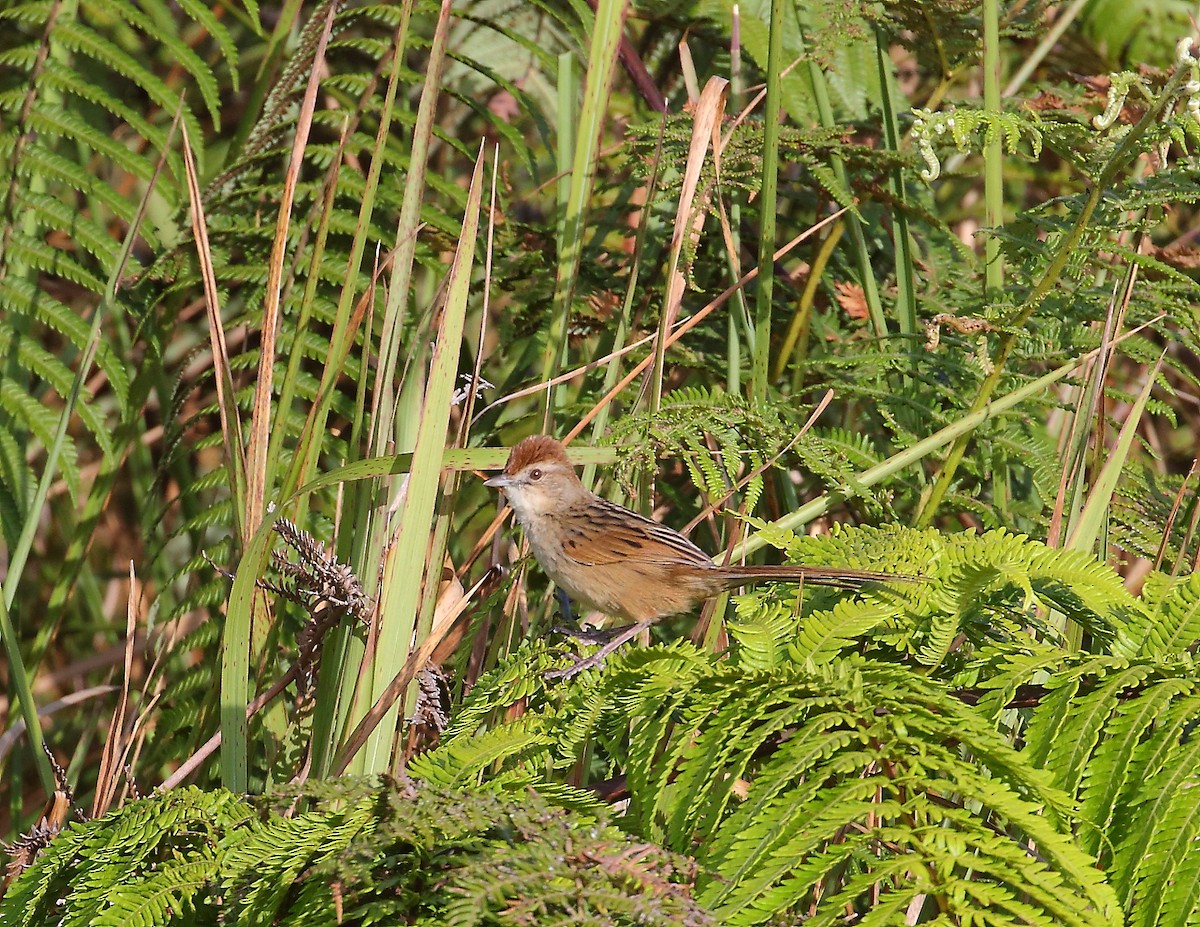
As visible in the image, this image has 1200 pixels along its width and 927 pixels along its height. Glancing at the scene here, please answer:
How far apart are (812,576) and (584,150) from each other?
1.02 meters

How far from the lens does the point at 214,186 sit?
3.48 metres

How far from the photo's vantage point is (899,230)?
315 centimetres

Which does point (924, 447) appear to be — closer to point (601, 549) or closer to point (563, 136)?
point (601, 549)

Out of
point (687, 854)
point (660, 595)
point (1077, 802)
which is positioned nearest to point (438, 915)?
point (687, 854)

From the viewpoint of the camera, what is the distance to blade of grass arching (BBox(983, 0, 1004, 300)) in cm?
277

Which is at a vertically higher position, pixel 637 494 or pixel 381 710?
pixel 637 494

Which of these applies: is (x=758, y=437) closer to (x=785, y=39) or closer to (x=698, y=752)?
(x=698, y=752)

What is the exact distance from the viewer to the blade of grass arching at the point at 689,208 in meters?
2.46

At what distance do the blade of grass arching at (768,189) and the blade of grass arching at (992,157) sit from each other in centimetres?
50

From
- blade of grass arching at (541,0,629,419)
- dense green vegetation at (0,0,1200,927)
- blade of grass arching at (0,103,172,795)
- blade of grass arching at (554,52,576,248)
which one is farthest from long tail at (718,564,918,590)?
A: blade of grass arching at (0,103,172,795)

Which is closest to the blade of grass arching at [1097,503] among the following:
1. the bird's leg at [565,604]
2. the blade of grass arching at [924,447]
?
the blade of grass arching at [924,447]

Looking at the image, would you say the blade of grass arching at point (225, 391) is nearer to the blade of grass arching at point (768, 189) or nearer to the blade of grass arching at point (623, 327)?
the blade of grass arching at point (623, 327)

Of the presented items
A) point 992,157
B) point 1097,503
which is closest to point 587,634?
point 1097,503

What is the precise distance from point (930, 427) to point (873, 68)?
156 cm
